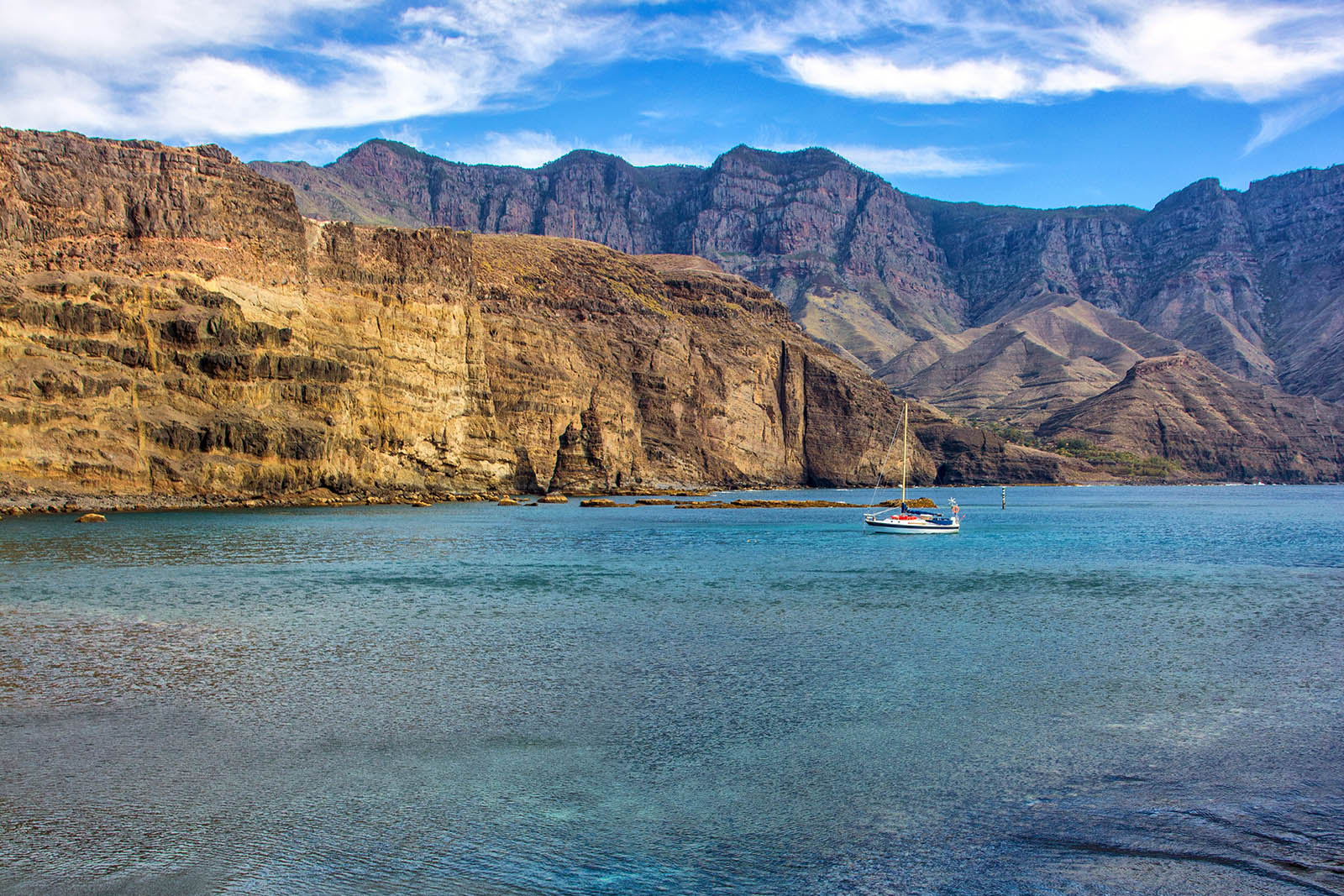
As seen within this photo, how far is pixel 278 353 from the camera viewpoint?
94.2 m

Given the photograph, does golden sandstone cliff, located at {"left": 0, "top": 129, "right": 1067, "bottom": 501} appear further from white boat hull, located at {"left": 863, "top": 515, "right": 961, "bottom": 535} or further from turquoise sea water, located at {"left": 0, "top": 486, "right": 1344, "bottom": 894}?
white boat hull, located at {"left": 863, "top": 515, "right": 961, "bottom": 535}

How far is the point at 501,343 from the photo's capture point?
133 meters

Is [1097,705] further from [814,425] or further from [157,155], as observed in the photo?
[814,425]

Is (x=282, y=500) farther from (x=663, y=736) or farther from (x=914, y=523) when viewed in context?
(x=663, y=736)

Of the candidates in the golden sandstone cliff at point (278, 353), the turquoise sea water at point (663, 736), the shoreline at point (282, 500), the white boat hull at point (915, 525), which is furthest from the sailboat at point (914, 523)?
the golden sandstone cliff at point (278, 353)

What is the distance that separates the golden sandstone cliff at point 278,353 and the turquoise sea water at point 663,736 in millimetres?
47925

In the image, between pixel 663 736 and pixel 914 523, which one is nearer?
pixel 663 736

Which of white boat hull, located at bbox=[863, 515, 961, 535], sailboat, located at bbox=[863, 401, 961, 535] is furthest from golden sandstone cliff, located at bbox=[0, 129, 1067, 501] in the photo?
white boat hull, located at bbox=[863, 515, 961, 535]

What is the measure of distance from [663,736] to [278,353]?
86504mm

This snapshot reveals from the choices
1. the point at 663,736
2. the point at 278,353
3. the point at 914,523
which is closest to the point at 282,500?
the point at 278,353

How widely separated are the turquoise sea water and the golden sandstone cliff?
1887 inches

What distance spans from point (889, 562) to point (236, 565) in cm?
3097

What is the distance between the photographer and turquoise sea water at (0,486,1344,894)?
11758 millimetres

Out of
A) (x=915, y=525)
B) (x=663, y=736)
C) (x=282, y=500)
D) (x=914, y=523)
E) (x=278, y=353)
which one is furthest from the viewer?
(x=278, y=353)
